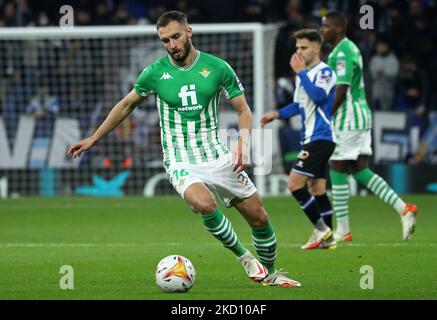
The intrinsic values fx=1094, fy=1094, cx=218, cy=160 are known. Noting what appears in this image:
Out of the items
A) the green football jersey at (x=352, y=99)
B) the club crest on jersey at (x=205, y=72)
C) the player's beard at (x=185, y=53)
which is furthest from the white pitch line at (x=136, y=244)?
the player's beard at (x=185, y=53)

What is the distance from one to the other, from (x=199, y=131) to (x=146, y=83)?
520mm

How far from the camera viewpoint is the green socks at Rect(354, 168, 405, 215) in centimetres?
1142

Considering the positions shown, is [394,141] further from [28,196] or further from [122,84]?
[28,196]

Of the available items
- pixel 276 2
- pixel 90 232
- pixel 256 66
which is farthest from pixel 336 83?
pixel 276 2

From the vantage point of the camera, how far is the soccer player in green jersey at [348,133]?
11242mm

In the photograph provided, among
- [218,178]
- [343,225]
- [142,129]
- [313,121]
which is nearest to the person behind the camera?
[218,178]

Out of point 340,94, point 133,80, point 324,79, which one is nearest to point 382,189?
point 340,94

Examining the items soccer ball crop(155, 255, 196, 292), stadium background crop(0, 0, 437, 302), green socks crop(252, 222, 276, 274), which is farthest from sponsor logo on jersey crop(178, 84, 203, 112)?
stadium background crop(0, 0, 437, 302)

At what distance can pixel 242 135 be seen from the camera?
7.69 metres

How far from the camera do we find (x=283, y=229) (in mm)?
12625

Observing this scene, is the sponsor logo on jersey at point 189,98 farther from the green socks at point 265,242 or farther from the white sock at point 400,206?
the white sock at point 400,206

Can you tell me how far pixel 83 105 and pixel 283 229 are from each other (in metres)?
7.49

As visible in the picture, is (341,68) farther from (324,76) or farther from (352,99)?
(324,76)
